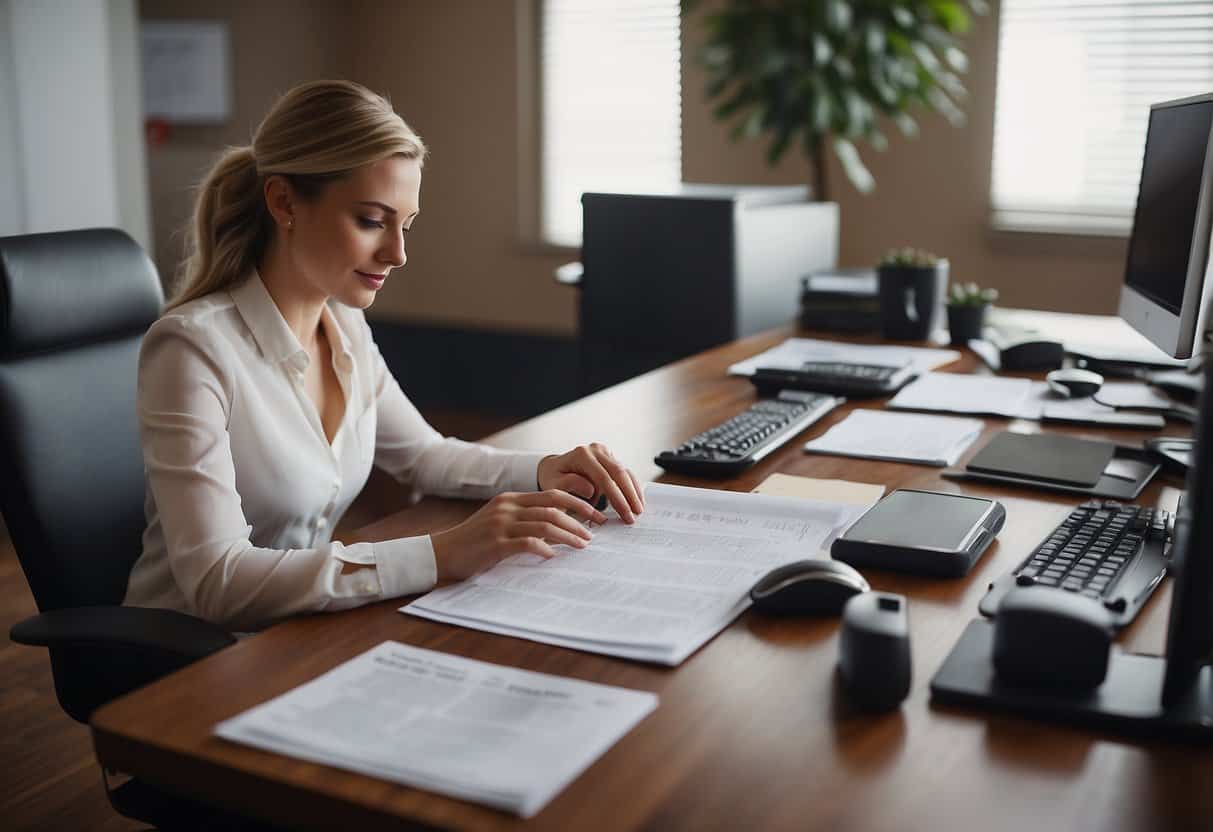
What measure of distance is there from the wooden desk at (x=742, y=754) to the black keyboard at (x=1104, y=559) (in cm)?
2

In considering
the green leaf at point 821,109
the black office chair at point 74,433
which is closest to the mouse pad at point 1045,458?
the black office chair at point 74,433

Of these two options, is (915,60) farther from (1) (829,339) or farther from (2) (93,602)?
(2) (93,602)

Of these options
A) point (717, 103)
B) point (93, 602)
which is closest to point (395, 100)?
point (717, 103)

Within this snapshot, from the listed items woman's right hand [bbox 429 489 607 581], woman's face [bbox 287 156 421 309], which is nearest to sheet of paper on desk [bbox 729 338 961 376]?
woman's face [bbox 287 156 421 309]

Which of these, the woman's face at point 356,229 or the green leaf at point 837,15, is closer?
the woman's face at point 356,229

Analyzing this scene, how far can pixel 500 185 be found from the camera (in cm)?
521

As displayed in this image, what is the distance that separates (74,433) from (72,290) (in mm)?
182

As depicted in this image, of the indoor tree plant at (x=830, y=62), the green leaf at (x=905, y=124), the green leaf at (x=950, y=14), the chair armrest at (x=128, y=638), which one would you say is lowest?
the chair armrest at (x=128, y=638)

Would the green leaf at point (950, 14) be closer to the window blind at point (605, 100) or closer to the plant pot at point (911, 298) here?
the window blind at point (605, 100)

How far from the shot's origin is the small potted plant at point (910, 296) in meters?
2.35

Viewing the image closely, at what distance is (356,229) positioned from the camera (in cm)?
135

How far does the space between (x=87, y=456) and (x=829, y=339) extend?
147 centimetres

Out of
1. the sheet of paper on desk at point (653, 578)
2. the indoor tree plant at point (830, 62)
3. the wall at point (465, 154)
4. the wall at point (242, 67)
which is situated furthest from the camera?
the wall at point (465, 154)

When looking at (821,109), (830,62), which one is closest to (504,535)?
(821,109)
